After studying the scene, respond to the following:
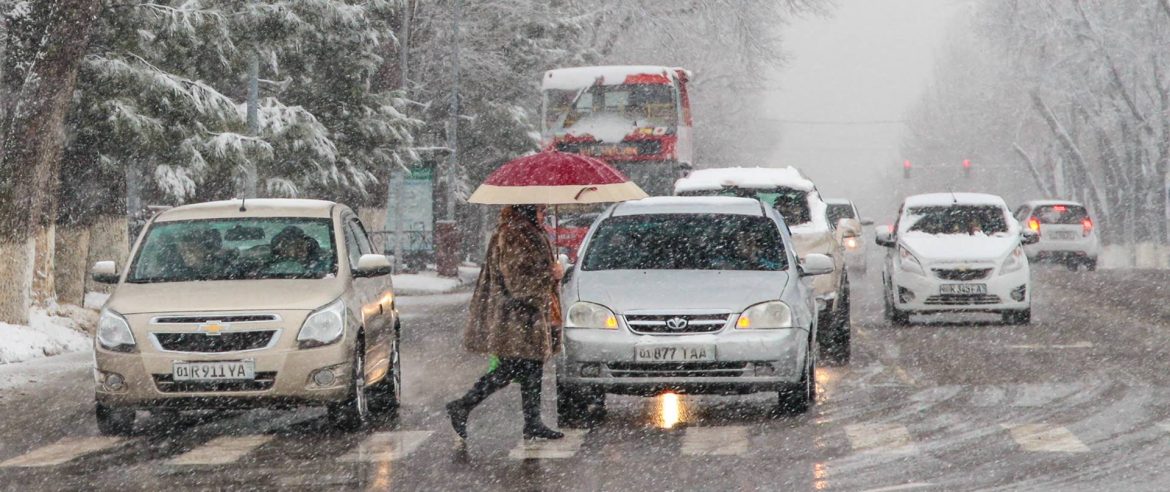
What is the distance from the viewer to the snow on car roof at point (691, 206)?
43.8 ft

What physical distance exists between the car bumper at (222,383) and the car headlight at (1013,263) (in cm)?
1176

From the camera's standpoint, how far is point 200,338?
11.3 meters

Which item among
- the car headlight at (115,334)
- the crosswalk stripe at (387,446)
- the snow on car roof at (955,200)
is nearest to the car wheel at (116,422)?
the car headlight at (115,334)

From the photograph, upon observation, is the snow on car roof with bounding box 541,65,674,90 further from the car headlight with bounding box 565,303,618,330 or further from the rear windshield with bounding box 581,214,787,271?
the car headlight with bounding box 565,303,618,330

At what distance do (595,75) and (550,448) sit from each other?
2300 cm

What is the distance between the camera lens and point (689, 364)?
38.4 ft

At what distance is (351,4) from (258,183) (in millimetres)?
3646

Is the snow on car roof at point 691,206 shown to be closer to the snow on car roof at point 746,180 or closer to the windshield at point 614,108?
the snow on car roof at point 746,180

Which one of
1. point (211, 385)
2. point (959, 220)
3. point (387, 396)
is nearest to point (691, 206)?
point (387, 396)

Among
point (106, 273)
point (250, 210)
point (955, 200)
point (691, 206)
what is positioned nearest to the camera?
point (106, 273)

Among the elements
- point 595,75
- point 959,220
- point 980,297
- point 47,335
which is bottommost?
point 47,335

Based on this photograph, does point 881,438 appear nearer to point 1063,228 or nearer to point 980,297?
point 980,297

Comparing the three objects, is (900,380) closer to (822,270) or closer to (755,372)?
(822,270)

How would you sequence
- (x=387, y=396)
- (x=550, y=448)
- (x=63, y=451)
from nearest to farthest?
(x=550, y=448), (x=63, y=451), (x=387, y=396)
